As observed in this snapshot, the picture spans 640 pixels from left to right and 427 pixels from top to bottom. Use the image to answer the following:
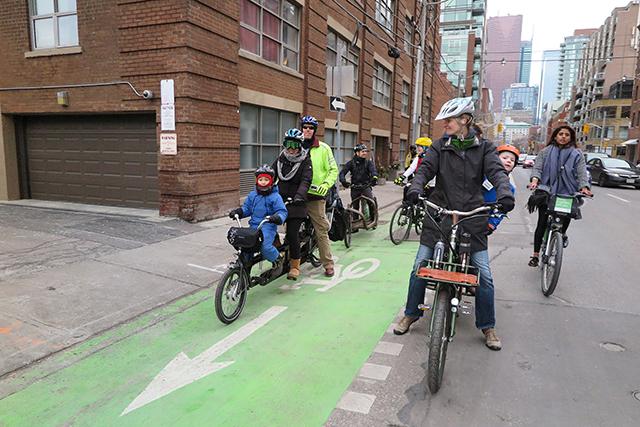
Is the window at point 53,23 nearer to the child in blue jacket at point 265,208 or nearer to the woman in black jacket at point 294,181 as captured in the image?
the woman in black jacket at point 294,181

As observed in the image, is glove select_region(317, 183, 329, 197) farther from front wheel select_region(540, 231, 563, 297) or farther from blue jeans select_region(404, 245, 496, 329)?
front wheel select_region(540, 231, 563, 297)

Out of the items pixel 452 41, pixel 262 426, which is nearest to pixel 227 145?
pixel 262 426

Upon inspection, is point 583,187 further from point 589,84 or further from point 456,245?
point 589,84

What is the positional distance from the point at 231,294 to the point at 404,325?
171cm

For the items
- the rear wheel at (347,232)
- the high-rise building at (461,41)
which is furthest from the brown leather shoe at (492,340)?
the high-rise building at (461,41)

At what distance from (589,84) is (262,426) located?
396 feet

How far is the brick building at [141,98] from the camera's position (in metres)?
9.27

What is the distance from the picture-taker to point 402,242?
28.4 ft

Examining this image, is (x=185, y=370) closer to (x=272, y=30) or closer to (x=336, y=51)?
(x=272, y=30)

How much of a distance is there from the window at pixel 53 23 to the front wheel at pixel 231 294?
8.28m

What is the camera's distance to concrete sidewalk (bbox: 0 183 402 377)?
4383 millimetres

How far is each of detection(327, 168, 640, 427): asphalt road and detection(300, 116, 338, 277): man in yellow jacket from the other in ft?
6.88

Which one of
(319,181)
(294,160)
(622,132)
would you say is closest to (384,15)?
(319,181)

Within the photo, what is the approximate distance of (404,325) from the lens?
431 centimetres
